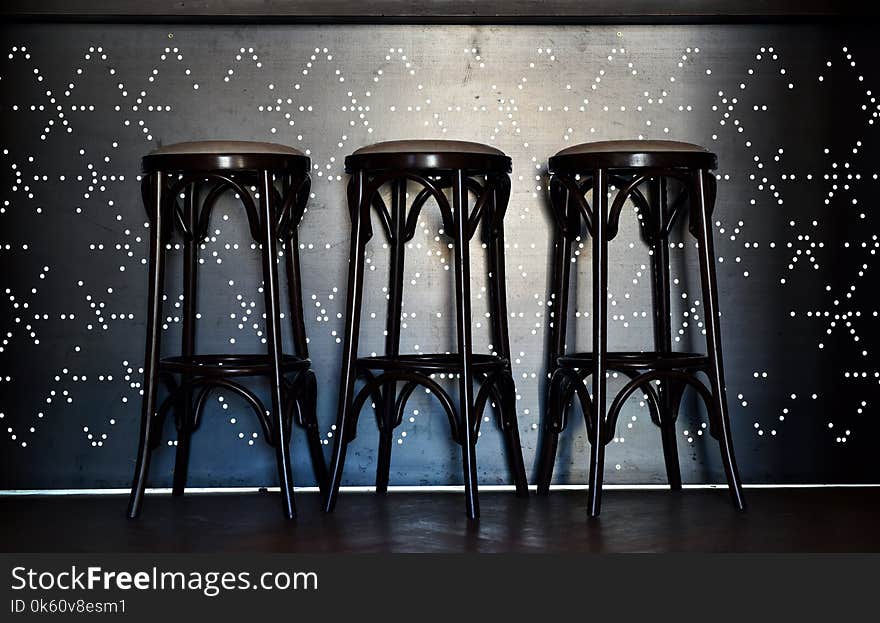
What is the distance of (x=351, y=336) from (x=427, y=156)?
0.45m

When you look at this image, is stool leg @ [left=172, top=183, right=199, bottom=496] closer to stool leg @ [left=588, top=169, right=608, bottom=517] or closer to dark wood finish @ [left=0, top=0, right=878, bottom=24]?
dark wood finish @ [left=0, top=0, right=878, bottom=24]

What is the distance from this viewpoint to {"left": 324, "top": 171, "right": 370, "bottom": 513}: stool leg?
2.30 metres

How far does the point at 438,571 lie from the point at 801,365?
4.54 ft

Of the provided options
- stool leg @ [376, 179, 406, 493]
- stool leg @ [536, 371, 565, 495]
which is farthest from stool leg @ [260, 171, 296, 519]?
stool leg @ [536, 371, 565, 495]

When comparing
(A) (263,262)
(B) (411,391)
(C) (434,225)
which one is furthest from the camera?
(C) (434,225)

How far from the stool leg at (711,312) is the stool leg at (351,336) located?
0.78 metres

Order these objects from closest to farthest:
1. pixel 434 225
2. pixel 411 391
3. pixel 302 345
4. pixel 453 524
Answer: pixel 453 524 < pixel 411 391 < pixel 302 345 < pixel 434 225

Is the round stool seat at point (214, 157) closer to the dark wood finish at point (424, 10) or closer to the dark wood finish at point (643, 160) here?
the dark wood finish at point (424, 10)

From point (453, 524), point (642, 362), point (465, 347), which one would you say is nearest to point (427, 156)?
point (465, 347)

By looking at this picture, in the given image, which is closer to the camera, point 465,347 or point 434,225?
point 465,347

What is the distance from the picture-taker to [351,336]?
2.31 metres

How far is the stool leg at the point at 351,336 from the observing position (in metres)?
2.30

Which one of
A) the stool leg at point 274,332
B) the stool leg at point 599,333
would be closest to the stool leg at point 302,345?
the stool leg at point 274,332

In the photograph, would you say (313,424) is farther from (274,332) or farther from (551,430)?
(551,430)
